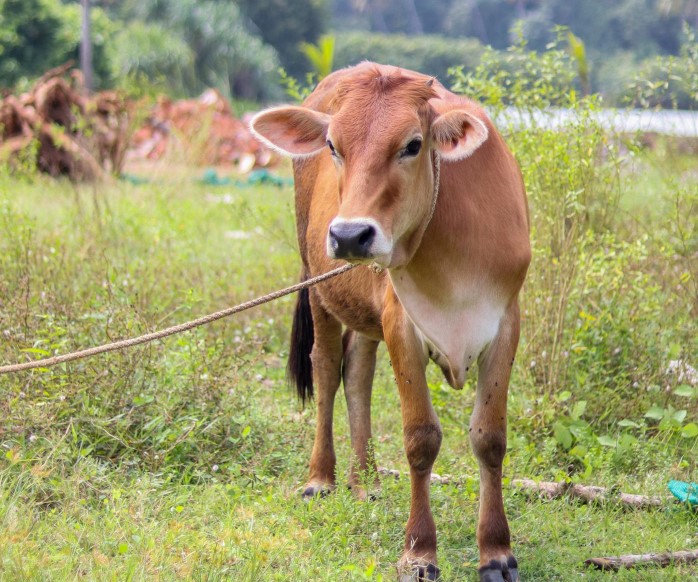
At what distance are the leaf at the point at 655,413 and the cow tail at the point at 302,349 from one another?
159 cm

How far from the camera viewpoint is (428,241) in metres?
3.59

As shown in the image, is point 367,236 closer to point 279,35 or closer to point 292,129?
point 292,129

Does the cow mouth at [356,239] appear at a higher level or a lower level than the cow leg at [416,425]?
higher

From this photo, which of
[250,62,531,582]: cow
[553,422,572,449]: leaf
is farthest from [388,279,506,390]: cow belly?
[553,422,572,449]: leaf

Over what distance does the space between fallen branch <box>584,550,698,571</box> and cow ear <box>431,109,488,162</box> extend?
151 cm

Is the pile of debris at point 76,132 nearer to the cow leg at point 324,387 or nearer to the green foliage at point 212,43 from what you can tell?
the cow leg at point 324,387

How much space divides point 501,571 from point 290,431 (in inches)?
63.2

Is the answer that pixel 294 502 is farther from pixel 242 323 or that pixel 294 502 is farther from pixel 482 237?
pixel 242 323

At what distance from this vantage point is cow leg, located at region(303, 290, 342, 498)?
456 centimetres

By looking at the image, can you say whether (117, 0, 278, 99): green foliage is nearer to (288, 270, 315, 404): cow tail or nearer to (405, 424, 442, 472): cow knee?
(288, 270, 315, 404): cow tail

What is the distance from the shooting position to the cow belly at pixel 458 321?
3621 millimetres

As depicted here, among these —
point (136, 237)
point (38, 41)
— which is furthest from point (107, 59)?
point (136, 237)

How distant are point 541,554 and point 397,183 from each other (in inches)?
59.0

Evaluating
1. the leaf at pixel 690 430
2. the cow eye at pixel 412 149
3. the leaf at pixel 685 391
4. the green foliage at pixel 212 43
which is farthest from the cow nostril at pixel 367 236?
the green foliage at pixel 212 43
